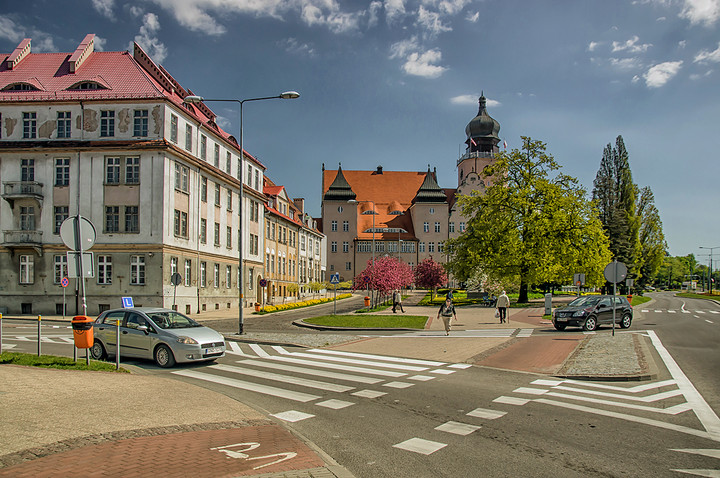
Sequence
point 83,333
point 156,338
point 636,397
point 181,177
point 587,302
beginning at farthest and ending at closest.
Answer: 1. point 181,177
2. point 587,302
3. point 156,338
4. point 83,333
5. point 636,397

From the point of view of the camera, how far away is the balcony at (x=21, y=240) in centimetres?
3328

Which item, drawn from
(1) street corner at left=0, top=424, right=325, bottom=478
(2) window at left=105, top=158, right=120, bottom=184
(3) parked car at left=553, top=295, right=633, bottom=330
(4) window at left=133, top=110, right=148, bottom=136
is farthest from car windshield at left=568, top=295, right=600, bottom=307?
(2) window at left=105, top=158, right=120, bottom=184

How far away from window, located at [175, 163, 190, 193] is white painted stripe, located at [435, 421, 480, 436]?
30971mm

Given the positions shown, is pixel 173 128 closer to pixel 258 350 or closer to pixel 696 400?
pixel 258 350

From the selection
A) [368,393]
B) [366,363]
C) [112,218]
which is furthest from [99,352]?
[112,218]

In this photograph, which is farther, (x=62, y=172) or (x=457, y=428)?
(x=62, y=172)

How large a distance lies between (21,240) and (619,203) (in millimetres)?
69930

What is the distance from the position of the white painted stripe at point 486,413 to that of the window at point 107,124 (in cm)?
3257

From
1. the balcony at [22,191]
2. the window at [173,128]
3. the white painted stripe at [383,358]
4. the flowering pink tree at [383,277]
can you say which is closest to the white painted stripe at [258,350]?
the white painted stripe at [383,358]

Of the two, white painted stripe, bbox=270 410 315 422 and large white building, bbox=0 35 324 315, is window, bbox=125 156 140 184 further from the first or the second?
white painted stripe, bbox=270 410 315 422

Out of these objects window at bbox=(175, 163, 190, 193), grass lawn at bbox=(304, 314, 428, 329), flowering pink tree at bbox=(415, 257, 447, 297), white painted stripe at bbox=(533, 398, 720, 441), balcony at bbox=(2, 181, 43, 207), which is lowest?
grass lawn at bbox=(304, 314, 428, 329)

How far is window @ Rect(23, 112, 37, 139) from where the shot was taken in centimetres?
3503

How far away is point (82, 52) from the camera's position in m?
37.7

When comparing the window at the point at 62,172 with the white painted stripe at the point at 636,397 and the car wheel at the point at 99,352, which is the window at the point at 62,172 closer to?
the car wheel at the point at 99,352
